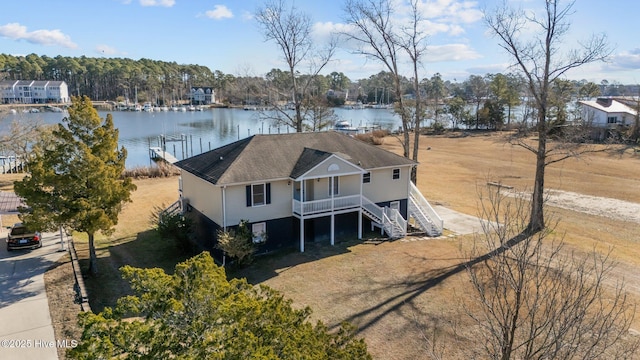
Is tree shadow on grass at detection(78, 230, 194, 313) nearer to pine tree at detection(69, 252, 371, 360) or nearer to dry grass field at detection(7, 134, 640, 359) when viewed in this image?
dry grass field at detection(7, 134, 640, 359)

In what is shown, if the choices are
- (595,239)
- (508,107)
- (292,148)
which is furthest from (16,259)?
(508,107)

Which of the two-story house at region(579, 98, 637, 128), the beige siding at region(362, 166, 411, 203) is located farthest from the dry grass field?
the two-story house at region(579, 98, 637, 128)

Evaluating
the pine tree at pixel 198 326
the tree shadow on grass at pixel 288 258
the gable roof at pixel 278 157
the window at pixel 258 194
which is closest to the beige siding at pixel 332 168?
the gable roof at pixel 278 157


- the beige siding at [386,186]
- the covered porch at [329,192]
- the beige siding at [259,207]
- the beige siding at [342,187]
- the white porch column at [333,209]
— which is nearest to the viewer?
the beige siding at [259,207]

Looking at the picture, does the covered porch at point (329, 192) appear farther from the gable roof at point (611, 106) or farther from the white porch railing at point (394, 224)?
the gable roof at point (611, 106)

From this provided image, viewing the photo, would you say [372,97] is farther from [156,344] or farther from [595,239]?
[156,344]
